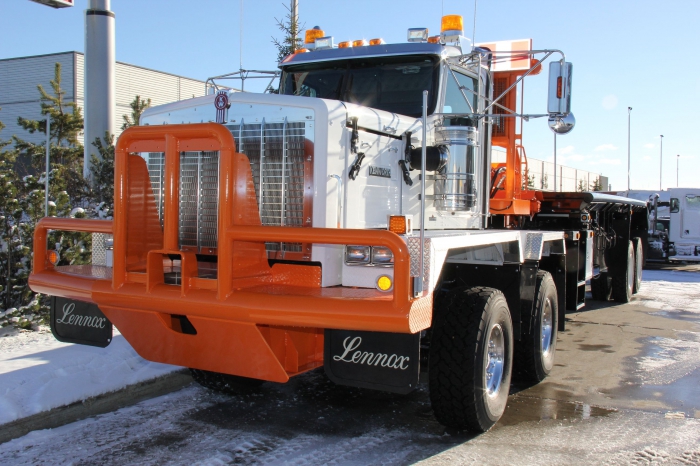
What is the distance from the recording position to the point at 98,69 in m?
11.8

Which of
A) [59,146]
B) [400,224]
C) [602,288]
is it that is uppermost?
[59,146]

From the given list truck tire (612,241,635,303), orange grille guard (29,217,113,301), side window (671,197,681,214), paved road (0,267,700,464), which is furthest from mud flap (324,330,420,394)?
side window (671,197,681,214)

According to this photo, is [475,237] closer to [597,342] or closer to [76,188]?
[597,342]

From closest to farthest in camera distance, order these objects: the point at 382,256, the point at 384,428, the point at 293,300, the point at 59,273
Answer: the point at 293,300 → the point at 382,256 → the point at 59,273 → the point at 384,428

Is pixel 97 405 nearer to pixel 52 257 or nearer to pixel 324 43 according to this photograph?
pixel 52 257

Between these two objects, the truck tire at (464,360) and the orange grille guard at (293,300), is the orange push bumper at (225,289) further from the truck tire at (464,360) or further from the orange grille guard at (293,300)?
the truck tire at (464,360)

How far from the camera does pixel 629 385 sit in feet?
19.1

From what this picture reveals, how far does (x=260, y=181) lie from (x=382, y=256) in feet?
3.41

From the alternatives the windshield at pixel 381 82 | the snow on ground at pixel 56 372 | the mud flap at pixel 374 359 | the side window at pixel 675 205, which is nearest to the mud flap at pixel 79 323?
the snow on ground at pixel 56 372

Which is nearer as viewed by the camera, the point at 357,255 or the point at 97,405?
the point at 357,255

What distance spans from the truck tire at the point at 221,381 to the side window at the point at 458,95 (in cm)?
284

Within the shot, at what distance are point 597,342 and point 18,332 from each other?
6.53 meters

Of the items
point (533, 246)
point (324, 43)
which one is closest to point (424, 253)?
point (533, 246)

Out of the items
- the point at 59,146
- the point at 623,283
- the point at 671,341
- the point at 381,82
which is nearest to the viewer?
the point at 381,82
